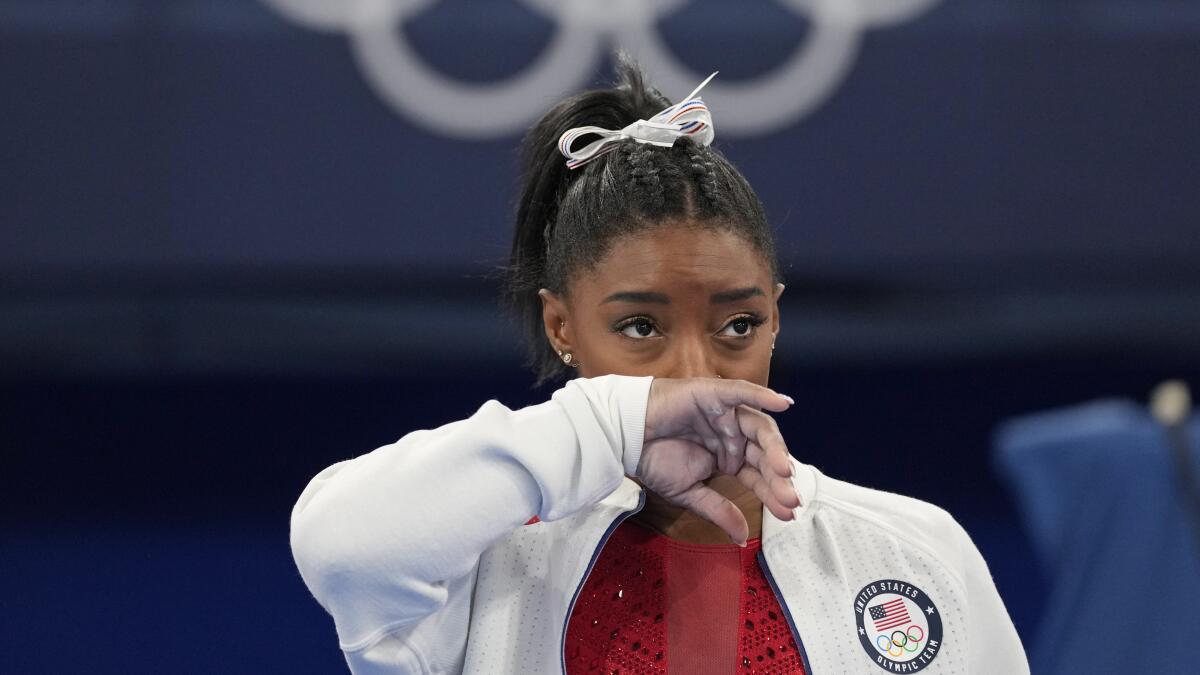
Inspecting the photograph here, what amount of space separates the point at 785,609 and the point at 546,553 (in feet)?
0.90

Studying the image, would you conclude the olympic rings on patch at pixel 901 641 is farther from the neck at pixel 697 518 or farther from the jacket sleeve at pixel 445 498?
the jacket sleeve at pixel 445 498

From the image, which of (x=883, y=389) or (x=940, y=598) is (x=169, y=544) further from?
(x=940, y=598)

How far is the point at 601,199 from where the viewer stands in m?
1.89

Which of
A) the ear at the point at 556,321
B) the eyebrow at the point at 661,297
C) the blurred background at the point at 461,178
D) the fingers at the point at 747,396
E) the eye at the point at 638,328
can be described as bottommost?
the fingers at the point at 747,396

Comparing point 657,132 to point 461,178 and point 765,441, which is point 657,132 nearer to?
point 765,441

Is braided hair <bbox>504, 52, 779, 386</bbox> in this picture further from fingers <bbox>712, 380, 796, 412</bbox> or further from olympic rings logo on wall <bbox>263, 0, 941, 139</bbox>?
olympic rings logo on wall <bbox>263, 0, 941, 139</bbox>

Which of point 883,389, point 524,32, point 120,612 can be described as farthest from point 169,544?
point 883,389

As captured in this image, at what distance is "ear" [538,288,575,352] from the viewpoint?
→ 1.93 meters

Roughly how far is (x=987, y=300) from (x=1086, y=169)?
0.39 metres

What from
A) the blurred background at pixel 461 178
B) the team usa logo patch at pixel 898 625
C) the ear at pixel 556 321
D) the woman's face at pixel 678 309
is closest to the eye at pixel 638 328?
the woman's face at pixel 678 309

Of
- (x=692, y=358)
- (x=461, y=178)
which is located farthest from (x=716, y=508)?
(x=461, y=178)

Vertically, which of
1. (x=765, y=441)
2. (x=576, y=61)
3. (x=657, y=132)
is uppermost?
(x=576, y=61)

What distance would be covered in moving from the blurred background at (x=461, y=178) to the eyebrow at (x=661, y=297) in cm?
200

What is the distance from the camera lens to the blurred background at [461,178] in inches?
148
